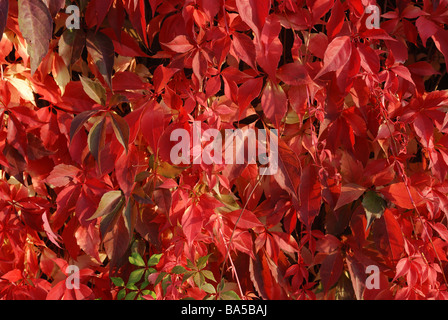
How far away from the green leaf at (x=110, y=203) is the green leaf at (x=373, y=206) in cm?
53

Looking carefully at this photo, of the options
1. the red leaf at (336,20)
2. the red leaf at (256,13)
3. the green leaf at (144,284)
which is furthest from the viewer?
the green leaf at (144,284)

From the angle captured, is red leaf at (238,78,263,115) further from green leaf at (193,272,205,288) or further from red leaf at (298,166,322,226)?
green leaf at (193,272,205,288)

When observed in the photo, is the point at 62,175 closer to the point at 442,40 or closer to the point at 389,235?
the point at 389,235

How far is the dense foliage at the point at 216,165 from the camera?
85cm

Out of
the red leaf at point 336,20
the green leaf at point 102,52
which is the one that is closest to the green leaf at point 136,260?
the green leaf at point 102,52

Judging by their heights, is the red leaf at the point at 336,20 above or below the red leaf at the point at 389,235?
above

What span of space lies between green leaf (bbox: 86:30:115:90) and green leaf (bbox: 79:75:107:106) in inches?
0.8

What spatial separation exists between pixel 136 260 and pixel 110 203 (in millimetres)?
154

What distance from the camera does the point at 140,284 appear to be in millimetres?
1027

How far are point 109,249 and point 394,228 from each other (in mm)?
629

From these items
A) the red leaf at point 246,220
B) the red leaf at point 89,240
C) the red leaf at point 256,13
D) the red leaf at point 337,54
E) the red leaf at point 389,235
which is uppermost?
the red leaf at point 256,13

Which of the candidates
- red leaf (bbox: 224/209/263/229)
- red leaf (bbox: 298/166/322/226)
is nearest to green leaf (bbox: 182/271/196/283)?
red leaf (bbox: 224/209/263/229)

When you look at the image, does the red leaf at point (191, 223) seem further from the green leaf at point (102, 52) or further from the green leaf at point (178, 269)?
the green leaf at point (102, 52)

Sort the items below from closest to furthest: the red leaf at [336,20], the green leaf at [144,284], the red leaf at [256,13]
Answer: the red leaf at [256,13] → the red leaf at [336,20] → the green leaf at [144,284]
